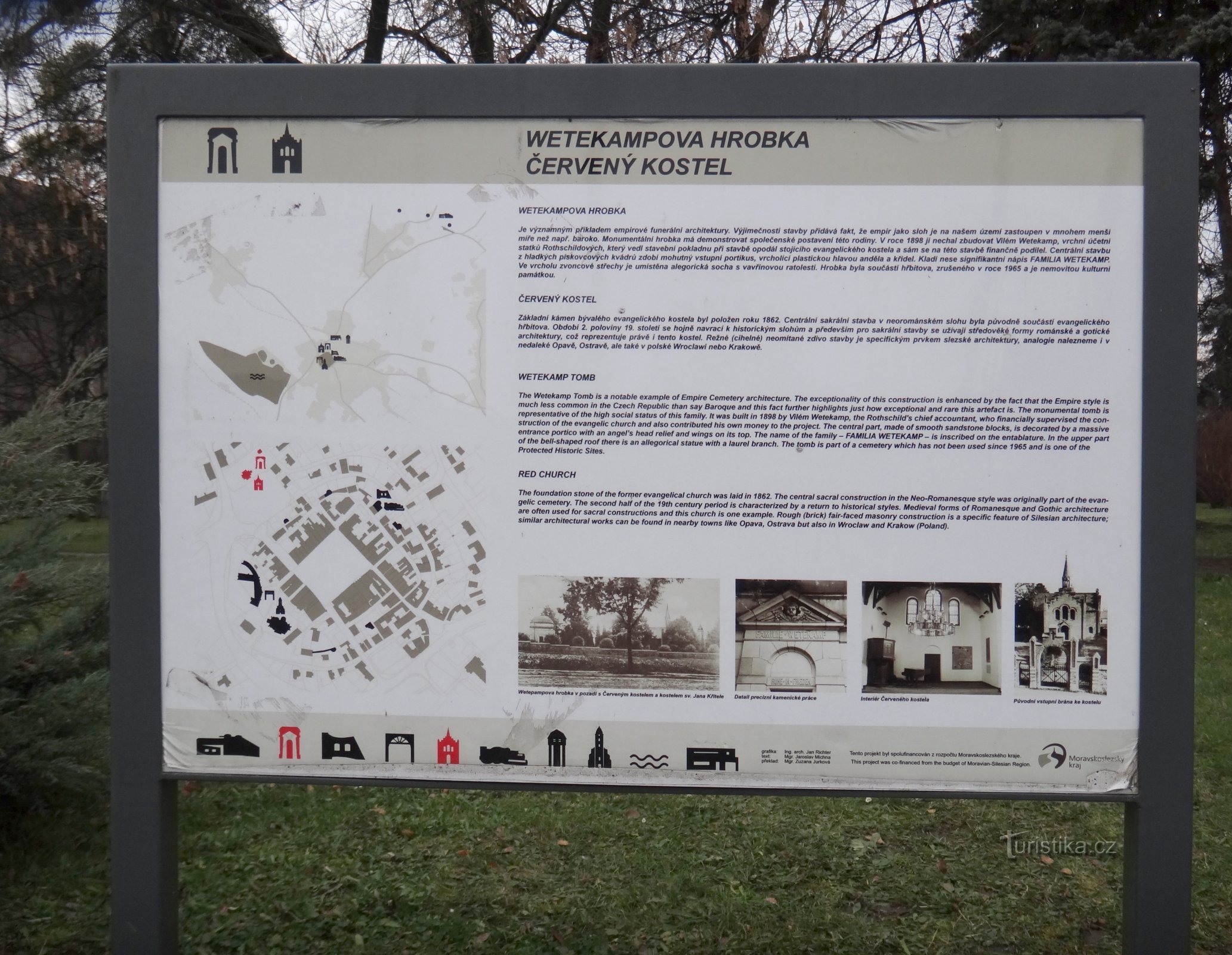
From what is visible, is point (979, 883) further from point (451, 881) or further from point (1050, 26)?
point (1050, 26)

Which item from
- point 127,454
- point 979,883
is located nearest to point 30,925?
point 127,454

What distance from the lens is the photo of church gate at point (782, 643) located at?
99.1 inches

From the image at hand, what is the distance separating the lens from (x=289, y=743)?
8.48ft

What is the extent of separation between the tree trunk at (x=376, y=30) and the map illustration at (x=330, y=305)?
358 inches

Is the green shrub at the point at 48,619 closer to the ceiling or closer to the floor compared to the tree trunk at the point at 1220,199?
closer to the floor

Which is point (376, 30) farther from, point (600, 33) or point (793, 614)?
point (793, 614)

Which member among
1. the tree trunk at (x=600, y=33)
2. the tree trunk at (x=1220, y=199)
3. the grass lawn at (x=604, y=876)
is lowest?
the grass lawn at (x=604, y=876)

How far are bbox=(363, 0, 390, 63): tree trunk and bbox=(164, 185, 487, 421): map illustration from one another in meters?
9.09

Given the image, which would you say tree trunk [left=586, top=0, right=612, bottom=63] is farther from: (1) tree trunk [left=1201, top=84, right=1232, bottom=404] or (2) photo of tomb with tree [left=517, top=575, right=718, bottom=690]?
(2) photo of tomb with tree [left=517, top=575, right=718, bottom=690]

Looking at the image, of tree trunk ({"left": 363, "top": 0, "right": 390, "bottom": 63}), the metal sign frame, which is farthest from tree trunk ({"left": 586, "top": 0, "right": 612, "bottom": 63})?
the metal sign frame

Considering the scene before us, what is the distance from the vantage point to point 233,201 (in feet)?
8.42

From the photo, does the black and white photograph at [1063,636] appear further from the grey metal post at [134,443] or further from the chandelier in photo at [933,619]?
the grey metal post at [134,443]

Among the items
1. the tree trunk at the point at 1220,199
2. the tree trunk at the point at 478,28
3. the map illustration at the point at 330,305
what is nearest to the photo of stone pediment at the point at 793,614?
the map illustration at the point at 330,305

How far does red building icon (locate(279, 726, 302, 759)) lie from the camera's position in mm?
2582
